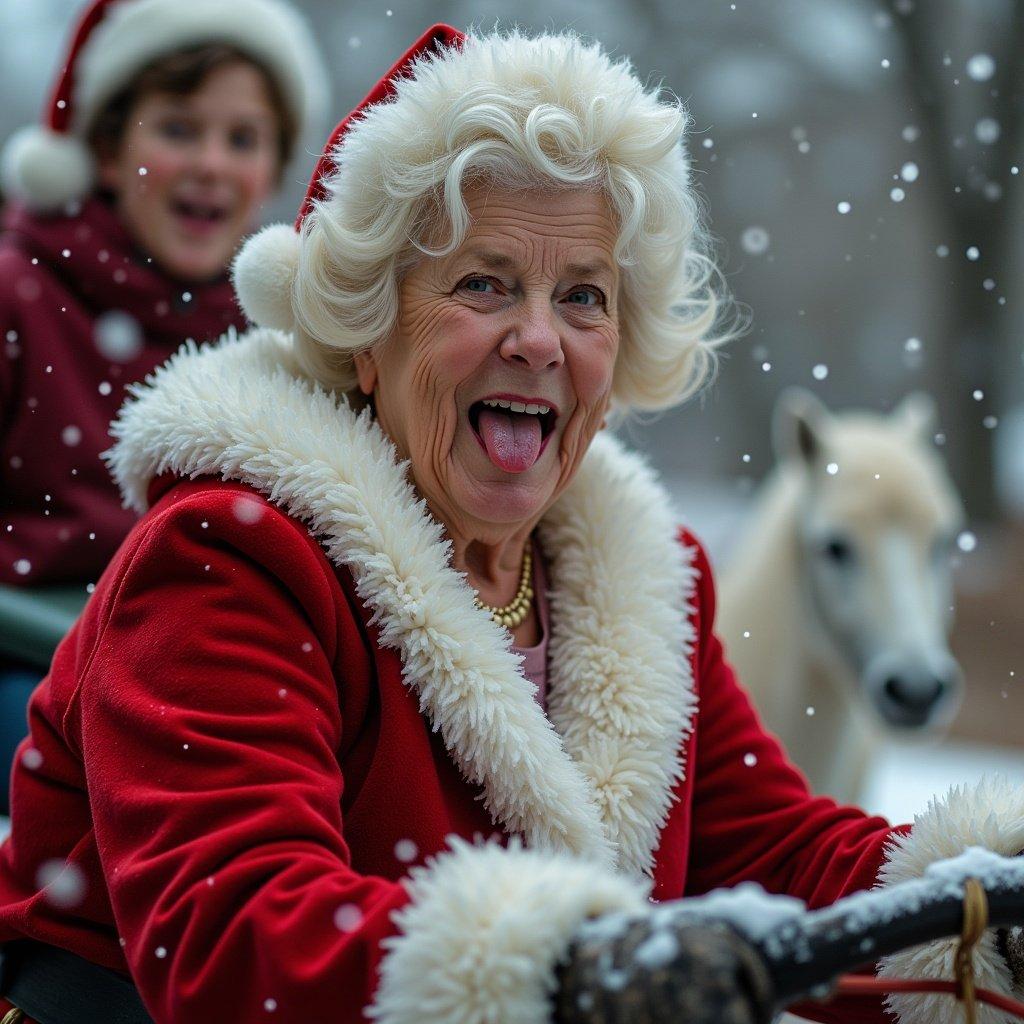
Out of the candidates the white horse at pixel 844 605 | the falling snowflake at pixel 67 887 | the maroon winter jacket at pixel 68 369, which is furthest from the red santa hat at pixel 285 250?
the white horse at pixel 844 605

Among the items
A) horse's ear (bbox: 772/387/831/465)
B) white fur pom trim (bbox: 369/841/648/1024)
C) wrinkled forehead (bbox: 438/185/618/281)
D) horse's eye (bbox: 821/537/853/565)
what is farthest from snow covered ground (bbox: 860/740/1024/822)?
white fur pom trim (bbox: 369/841/648/1024)

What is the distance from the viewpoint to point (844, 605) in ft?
10.2

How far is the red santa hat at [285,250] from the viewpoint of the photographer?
1.68m

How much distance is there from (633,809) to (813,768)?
5.13 feet

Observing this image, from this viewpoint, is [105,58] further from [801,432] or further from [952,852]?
[952,852]

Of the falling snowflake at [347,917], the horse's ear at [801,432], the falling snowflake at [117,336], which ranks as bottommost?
the falling snowflake at [347,917]

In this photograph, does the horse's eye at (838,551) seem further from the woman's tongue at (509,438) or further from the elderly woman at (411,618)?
the woman's tongue at (509,438)

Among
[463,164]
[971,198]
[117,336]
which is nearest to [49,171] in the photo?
[117,336]

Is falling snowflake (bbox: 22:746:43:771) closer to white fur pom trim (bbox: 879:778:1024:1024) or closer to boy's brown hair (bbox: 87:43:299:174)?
white fur pom trim (bbox: 879:778:1024:1024)

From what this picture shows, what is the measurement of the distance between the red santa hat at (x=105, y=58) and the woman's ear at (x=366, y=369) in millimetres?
1504

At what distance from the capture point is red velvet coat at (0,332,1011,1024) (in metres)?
1.16

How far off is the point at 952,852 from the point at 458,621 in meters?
0.59

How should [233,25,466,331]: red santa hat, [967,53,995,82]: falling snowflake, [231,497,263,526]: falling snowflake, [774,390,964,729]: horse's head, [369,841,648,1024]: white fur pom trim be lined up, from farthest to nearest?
[967,53,995,82]: falling snowflake < [774,390,964,729]: horse's head < [233,25,466,331]: red santa hat < [231,497,263,526]: falling snowflake < [369,841,648,1024]: white fur pom trim

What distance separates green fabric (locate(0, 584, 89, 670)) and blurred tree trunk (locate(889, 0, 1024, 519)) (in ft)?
18.8
